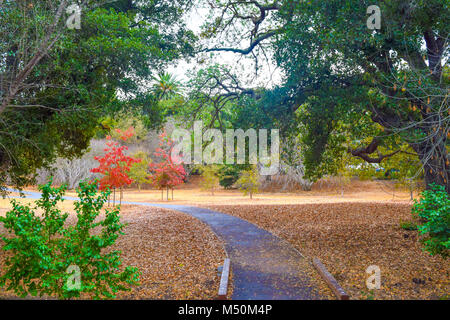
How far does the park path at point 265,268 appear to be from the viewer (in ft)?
18.9

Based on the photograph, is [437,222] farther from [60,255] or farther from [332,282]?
[60,255]

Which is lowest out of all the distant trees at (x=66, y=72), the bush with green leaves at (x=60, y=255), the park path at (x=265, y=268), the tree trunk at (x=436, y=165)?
the park path at (x=265, y=268)

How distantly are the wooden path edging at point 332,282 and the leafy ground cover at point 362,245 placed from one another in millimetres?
288

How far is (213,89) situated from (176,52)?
1.73 metres

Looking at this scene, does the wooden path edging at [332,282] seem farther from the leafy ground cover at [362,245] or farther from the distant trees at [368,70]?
the distant trees at [368,70]

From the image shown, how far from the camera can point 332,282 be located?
5.86 meters

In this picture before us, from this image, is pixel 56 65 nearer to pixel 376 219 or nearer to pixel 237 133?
pixel 237 133

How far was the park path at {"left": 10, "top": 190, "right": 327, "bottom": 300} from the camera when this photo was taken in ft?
18.9

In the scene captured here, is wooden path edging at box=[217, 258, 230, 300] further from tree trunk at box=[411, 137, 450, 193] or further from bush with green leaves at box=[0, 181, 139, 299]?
tree trunk at box=[411, 137, 450, 193]

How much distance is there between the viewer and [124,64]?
8.91m

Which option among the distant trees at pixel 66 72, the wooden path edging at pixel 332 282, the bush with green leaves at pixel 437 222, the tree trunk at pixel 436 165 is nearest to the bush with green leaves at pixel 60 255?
the distant trees at pixel 66 72

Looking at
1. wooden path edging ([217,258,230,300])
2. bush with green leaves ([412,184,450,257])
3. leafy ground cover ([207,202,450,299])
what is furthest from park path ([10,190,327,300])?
bush with green leaves ([412,184,450,257])

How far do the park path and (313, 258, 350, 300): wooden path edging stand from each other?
224 mm

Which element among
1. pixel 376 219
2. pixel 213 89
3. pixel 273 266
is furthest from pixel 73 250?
pixel 376 219
